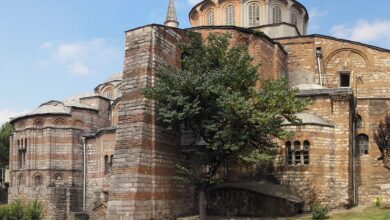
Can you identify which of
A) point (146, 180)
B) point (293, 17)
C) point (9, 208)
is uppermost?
point (293, 17)

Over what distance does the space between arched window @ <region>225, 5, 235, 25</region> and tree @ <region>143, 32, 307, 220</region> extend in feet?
43.1

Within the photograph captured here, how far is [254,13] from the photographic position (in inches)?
1257

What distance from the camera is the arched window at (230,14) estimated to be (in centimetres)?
3200

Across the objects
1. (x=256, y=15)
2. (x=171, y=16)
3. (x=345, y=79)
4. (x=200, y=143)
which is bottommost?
(x=200, y=143)

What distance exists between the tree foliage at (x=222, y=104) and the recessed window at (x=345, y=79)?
11.9m

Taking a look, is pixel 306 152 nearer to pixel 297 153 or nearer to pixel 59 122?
pixel 297 153

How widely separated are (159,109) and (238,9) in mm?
15114

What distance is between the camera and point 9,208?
27375 mm

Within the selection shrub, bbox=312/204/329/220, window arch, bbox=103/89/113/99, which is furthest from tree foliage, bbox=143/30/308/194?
window arch, bbox=103/89/113/99

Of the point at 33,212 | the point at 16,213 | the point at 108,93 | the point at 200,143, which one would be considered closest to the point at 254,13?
the point at 200,143

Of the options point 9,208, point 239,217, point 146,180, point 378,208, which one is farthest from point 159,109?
point 9,208

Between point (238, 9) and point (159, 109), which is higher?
point (238, 9)

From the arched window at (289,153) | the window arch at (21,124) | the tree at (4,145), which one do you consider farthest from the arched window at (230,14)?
the tree at (4,145)

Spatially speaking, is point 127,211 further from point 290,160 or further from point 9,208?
point 9,208
